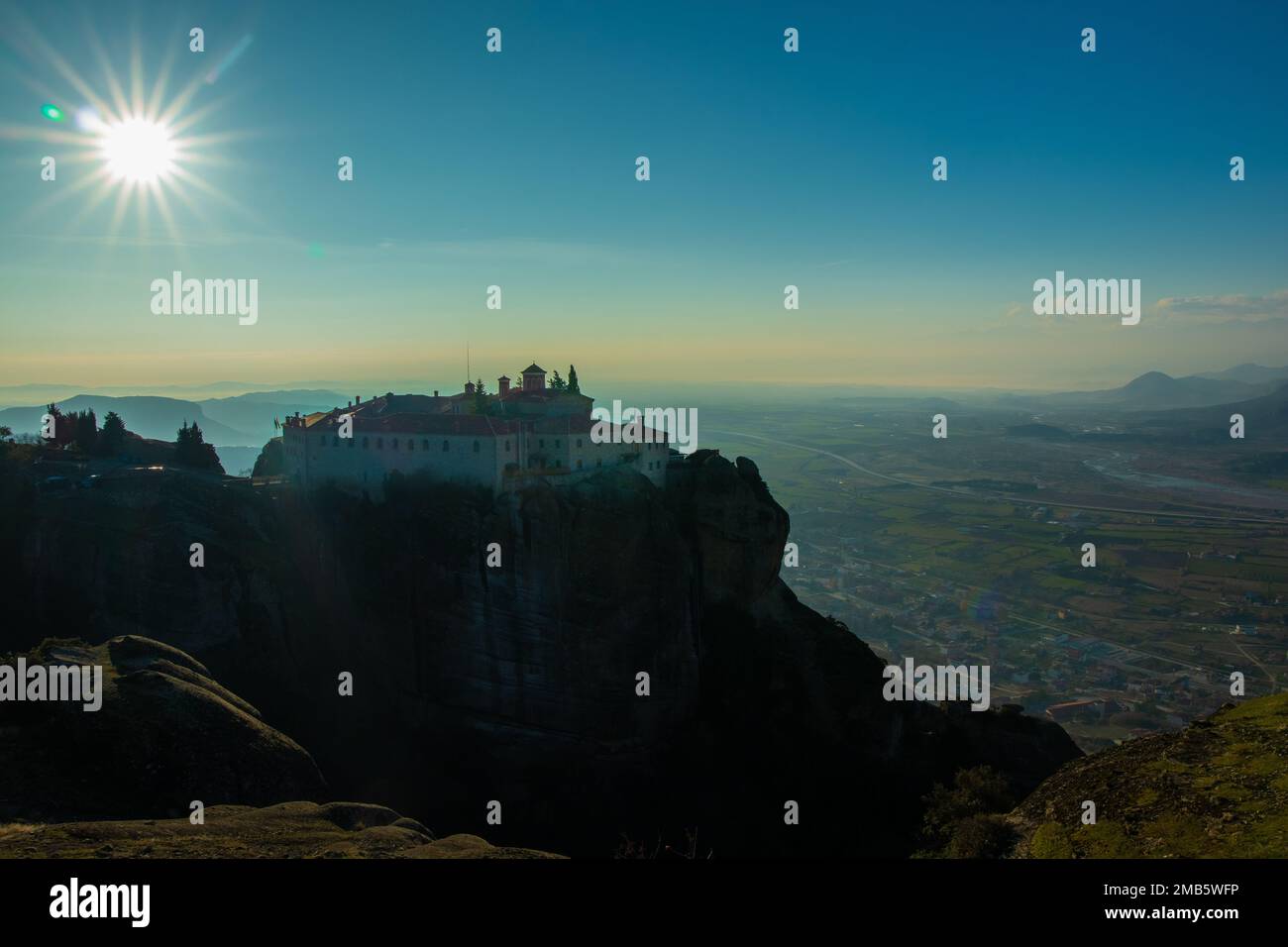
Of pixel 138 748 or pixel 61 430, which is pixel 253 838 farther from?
pixel 61 430

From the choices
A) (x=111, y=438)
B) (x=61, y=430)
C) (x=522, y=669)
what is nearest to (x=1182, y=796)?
(x=522, y=669)

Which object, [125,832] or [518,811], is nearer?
[125,832]

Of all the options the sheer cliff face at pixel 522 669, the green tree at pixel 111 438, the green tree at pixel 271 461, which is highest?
the green tree at pixel 111 438

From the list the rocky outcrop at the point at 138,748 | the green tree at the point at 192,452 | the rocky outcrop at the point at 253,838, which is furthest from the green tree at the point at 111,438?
the rocky outcrop at the point at 253,838

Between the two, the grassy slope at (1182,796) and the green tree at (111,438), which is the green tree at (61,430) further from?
the grassy slope at (1182,796)

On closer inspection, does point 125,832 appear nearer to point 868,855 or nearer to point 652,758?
point 652,758
